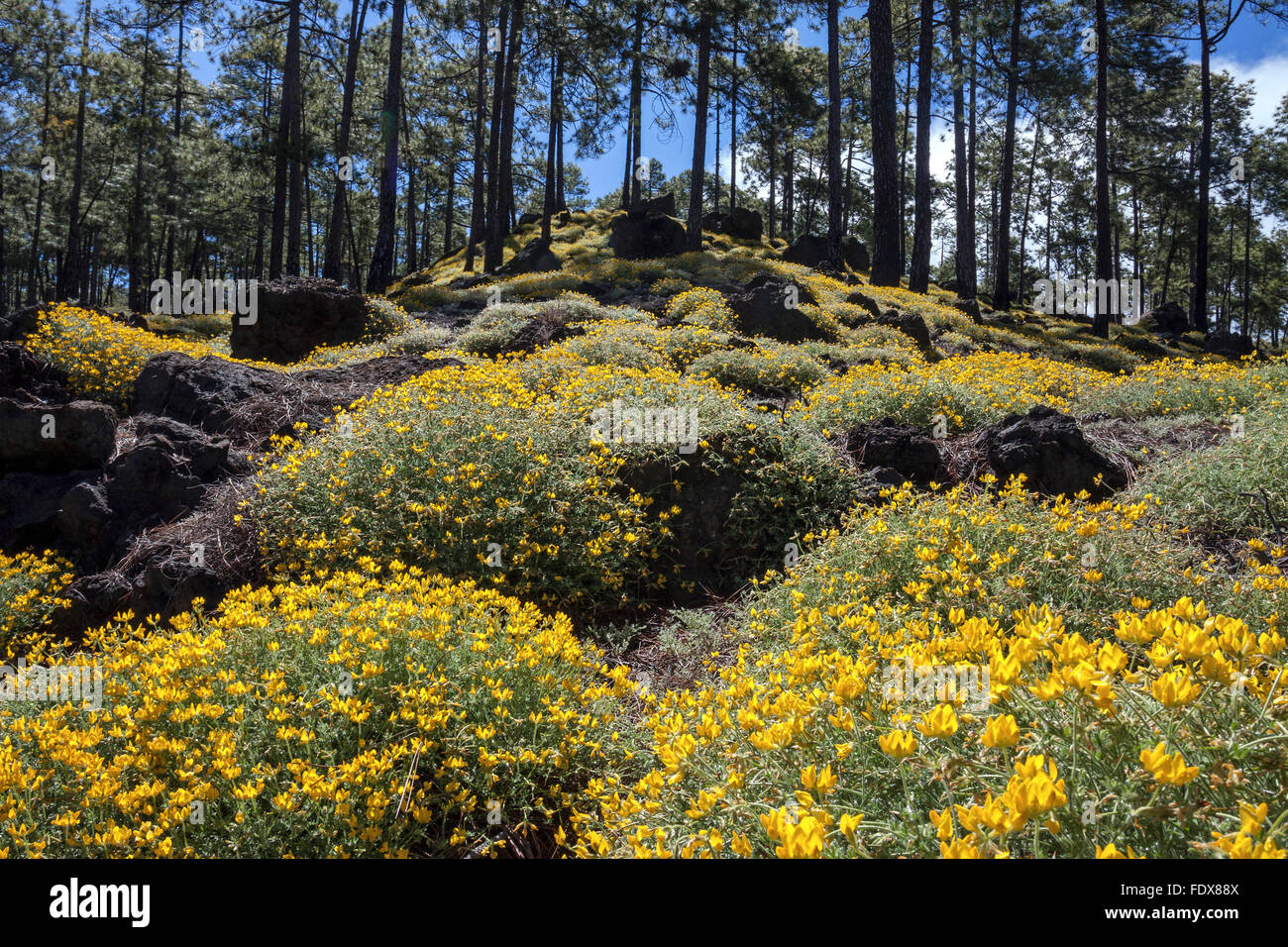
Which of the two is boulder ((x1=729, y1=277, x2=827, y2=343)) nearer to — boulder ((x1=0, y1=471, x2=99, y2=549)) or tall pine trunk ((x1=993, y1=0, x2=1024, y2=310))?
boulder ((x1=0, y1=471, x2=99, y2=549))

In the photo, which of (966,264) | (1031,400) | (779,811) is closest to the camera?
(779,811)

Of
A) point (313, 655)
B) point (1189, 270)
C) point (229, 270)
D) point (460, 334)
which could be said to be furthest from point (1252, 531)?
point (229, 270)

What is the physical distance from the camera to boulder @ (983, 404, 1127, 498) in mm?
5117

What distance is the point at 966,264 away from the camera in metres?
23.8

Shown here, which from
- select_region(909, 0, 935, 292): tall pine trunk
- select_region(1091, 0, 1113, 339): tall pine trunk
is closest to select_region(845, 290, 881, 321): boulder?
select_region(909, 0, 935, 292): tall pine trunk

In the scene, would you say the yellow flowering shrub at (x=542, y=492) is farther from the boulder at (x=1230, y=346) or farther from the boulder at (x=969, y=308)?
the boulder at (x=1230, y=346)

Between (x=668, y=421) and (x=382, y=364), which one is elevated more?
(x=382, y=364)

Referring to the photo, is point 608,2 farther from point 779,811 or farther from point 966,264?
point 779,811

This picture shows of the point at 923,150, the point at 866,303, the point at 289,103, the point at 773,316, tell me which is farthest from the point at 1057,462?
the point at 923,150

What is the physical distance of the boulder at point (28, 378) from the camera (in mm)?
6715

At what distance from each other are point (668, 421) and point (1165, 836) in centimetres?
451

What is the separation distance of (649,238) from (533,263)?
3.80 metres

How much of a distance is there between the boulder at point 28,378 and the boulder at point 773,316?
966cm

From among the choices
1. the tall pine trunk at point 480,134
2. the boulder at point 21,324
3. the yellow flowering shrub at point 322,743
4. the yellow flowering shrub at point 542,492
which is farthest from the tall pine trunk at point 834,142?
the yellow flowering shrub at point 322,743
